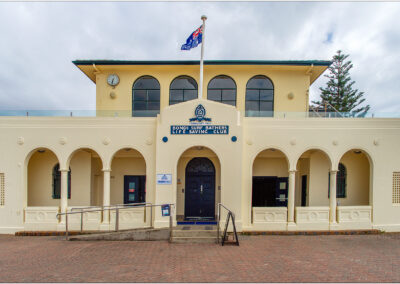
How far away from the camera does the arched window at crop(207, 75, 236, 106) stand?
45.9ft

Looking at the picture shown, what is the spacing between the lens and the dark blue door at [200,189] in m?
11.8

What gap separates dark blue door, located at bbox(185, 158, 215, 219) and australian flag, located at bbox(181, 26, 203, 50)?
5419 mm

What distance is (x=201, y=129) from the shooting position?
34.0 feet

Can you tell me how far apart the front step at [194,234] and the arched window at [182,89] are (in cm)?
721

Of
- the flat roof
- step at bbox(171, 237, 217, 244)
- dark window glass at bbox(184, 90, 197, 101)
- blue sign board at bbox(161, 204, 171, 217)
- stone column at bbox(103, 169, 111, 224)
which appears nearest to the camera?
step at bbox(171, 237, 217, 244)

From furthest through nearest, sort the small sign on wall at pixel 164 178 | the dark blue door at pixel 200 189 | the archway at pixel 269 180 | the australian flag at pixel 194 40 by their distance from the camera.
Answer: the archway at pixel 269 180 → the dark blue door at pixel 200 189 → the australian flag at pixel 194 40 → the small sign on wall at pixel 164 178

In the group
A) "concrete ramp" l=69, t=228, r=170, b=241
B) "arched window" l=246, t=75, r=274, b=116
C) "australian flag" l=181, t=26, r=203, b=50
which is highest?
"australian flag" l=181, t=26, r=203, b=50

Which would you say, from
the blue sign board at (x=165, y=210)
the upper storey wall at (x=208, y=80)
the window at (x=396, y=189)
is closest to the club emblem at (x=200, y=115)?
the blue sign board at (x=165, y=210)

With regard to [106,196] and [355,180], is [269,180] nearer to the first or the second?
[355,180]

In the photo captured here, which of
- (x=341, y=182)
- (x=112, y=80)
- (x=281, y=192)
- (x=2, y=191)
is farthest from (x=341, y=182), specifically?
(x=2, y=191)

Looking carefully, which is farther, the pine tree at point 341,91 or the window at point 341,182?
the pine tree at point 341,91

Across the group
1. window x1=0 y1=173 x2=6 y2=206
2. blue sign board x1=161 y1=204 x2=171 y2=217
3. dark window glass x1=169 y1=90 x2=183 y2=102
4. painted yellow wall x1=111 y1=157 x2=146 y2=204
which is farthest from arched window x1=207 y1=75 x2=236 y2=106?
window x1=0 y1=173 x2=6 y2=206

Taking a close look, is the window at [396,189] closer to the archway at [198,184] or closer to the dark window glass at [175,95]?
the archway at [198,184]

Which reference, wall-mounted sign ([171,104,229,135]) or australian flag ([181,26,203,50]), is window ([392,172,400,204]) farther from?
australian flag ([181,26,203,50])
